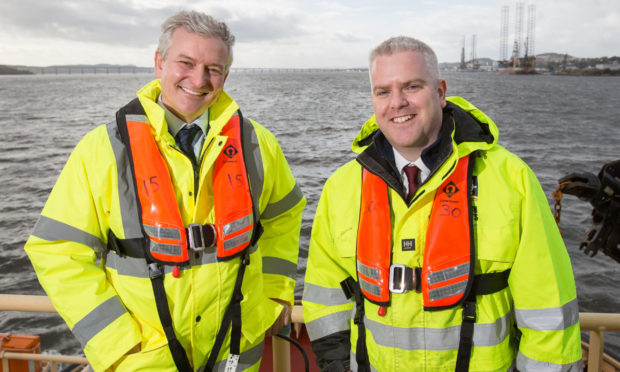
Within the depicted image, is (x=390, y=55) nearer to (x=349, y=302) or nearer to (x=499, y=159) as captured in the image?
(x=499, y=159)

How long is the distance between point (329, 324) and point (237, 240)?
568 mm

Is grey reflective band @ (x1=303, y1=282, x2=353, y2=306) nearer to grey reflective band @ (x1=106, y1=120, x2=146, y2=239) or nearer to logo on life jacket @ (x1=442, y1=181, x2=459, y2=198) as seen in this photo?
logo on life jacket @ (x1=442, y1=181, x2=459, y2=198)

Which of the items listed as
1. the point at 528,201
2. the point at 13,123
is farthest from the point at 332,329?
the point at 13,123

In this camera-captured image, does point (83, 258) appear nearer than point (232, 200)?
Yes

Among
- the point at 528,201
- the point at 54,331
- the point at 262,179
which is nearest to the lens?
the point at 528,201

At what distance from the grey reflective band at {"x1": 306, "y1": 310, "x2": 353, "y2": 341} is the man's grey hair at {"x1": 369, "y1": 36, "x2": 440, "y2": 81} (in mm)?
1135

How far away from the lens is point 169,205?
2.14m

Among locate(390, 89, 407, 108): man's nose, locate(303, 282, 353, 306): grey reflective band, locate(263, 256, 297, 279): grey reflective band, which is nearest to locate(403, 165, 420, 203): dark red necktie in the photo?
locate(390, 89, 407, 108): man's nose

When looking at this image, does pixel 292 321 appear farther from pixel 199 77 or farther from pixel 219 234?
pixel 199 77

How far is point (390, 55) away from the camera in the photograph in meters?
2.07

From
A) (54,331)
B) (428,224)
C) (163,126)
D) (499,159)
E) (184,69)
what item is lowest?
(54,331)

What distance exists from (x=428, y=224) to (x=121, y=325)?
1359 mm

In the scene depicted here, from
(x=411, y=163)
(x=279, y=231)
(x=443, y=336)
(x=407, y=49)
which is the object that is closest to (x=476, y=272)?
(x=443, y=336)

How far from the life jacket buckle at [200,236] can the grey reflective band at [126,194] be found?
22 cm
